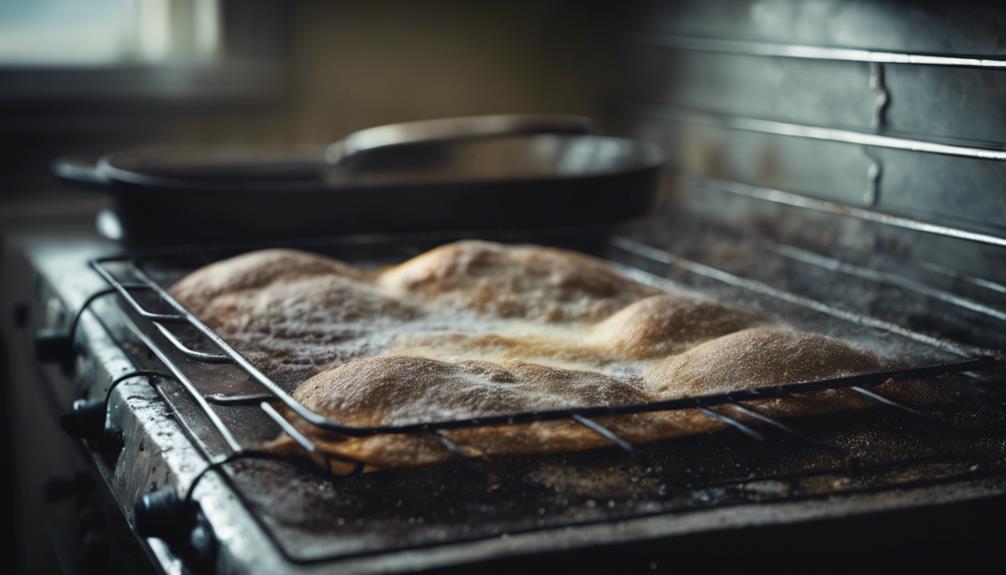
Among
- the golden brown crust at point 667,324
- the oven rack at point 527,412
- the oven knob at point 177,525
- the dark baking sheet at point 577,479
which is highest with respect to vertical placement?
the oven rack at point 527,412

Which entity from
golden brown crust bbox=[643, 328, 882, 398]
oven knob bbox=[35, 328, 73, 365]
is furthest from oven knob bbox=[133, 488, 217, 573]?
oven knob bbox=[35, 328, 73, 365]

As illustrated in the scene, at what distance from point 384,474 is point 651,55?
1.52m

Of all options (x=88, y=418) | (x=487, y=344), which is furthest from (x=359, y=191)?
(x=88, y=418)

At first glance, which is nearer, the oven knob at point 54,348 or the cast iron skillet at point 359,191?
the oven knob at point 54,348

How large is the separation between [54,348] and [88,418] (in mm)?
274

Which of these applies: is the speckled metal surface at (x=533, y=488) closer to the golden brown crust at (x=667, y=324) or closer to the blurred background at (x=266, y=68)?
the golden brown crust at (x=667, y=324)

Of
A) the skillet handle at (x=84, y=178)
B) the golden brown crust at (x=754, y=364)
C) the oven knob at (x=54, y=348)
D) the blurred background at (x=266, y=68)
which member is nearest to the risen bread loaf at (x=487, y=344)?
the golden brown crust at (x=754, y=364)

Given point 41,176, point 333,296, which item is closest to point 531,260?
point 333,296

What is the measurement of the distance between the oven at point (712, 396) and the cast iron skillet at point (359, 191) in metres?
0.03

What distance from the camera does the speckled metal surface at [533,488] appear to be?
66cm

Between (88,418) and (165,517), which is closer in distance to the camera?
(165,517)

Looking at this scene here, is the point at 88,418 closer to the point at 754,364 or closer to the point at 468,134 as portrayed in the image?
the point at 754,364

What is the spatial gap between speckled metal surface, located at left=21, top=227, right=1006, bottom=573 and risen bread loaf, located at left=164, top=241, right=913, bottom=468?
A: 4 centimetres

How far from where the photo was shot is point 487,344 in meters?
1.12
